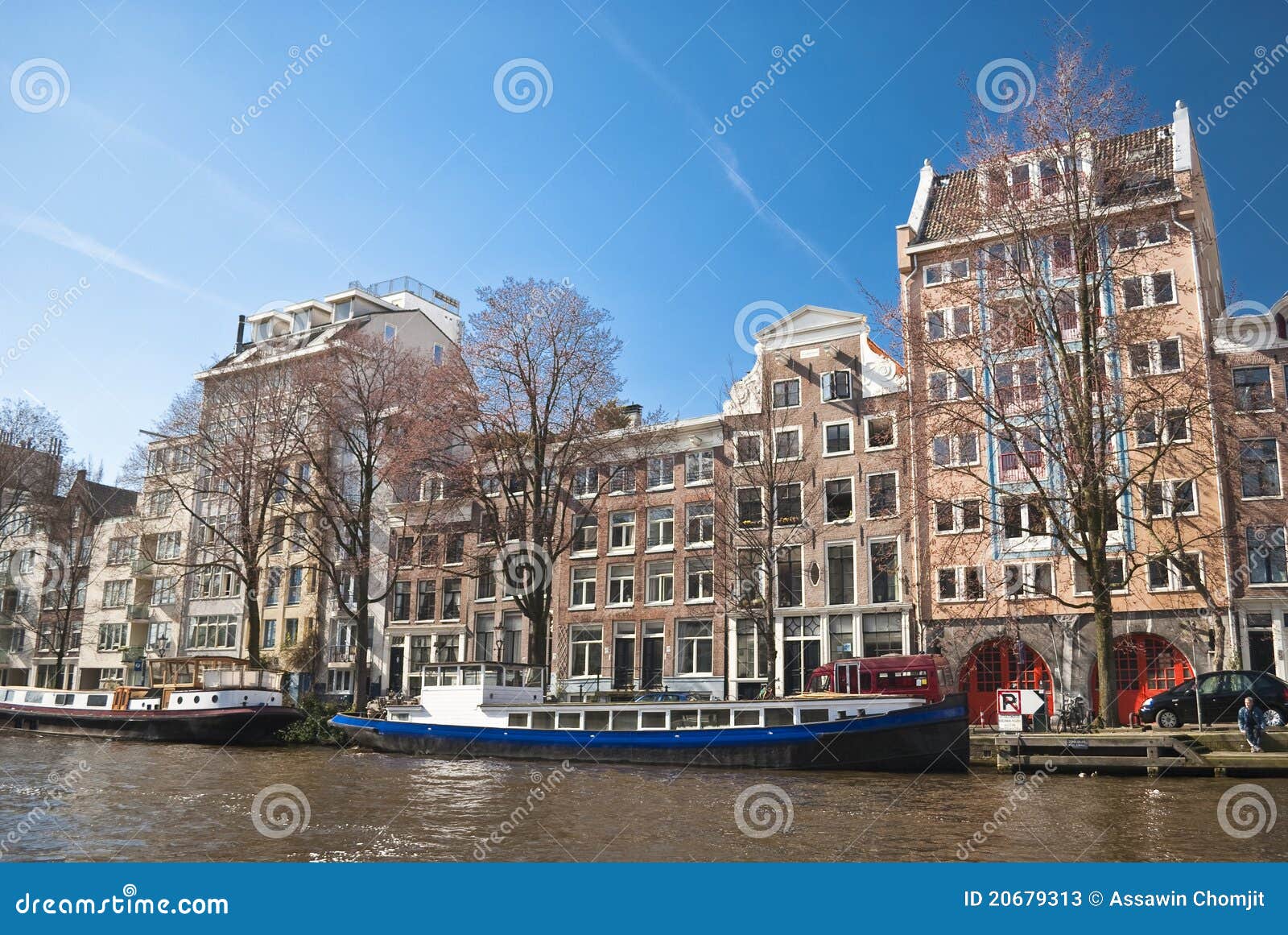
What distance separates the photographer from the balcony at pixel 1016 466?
137 ft

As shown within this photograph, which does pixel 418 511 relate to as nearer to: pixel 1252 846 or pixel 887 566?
pixel 887 566

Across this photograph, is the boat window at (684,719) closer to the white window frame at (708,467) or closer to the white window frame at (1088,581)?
the white window frame at (1088,581)

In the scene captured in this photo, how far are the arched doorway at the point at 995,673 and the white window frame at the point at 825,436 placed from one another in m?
10.2

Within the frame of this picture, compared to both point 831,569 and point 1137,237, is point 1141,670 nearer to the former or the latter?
point 831,569

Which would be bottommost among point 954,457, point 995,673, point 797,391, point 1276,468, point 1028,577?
point 995,673

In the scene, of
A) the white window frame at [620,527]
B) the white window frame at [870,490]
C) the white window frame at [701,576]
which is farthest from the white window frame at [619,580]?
the white window frame at [870,490]

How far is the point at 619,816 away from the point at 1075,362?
21.6m

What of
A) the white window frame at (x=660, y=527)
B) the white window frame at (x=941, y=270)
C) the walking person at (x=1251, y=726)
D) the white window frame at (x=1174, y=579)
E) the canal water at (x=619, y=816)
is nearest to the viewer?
the canal water at (x=619, y=816)

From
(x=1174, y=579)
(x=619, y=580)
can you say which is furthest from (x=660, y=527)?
(x=1174, y=579)

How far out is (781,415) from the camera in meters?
48.2

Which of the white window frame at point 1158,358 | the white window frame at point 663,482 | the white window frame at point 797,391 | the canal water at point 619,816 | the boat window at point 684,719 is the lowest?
the canal water at point 619,816

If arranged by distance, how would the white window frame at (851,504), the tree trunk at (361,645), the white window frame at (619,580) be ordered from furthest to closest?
the white window frame at (619,580)
the white window frame at (851,504)
the tree trunk at (361,645)

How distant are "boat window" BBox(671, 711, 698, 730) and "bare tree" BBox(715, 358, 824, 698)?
34.3 ft

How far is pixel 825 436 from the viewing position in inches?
1871
